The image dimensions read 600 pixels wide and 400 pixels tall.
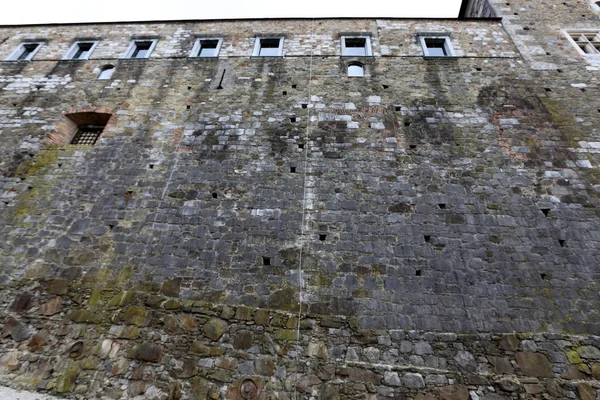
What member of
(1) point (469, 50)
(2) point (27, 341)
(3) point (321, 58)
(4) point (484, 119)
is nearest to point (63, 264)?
(2) point (27, 341)

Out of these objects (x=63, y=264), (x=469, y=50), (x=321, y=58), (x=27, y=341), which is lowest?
(x=27, y=341)

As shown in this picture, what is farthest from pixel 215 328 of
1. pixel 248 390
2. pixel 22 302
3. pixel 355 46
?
pixel 355 46

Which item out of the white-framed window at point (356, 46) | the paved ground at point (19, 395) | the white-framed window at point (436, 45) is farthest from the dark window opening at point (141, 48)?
the paved ground at point (19, 395)

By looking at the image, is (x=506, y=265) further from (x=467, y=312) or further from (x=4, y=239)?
(x=4, y=239)

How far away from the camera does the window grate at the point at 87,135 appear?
786cm

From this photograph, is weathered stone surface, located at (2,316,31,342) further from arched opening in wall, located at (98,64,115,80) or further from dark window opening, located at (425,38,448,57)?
dark window opening, located at (425,38,448,57)

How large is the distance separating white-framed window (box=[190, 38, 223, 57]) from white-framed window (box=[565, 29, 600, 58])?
10671 mm

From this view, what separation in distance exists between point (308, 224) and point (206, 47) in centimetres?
734

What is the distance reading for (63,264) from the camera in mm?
5633

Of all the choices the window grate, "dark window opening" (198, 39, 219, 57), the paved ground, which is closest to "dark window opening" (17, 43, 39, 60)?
the window grate

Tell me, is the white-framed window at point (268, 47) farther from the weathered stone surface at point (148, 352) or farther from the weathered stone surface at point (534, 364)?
the weathered stone surface at point (534, 364)

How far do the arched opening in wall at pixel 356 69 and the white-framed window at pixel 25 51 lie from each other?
10.1 metres

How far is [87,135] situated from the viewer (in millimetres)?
8047

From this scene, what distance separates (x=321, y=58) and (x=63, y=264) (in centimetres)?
807
